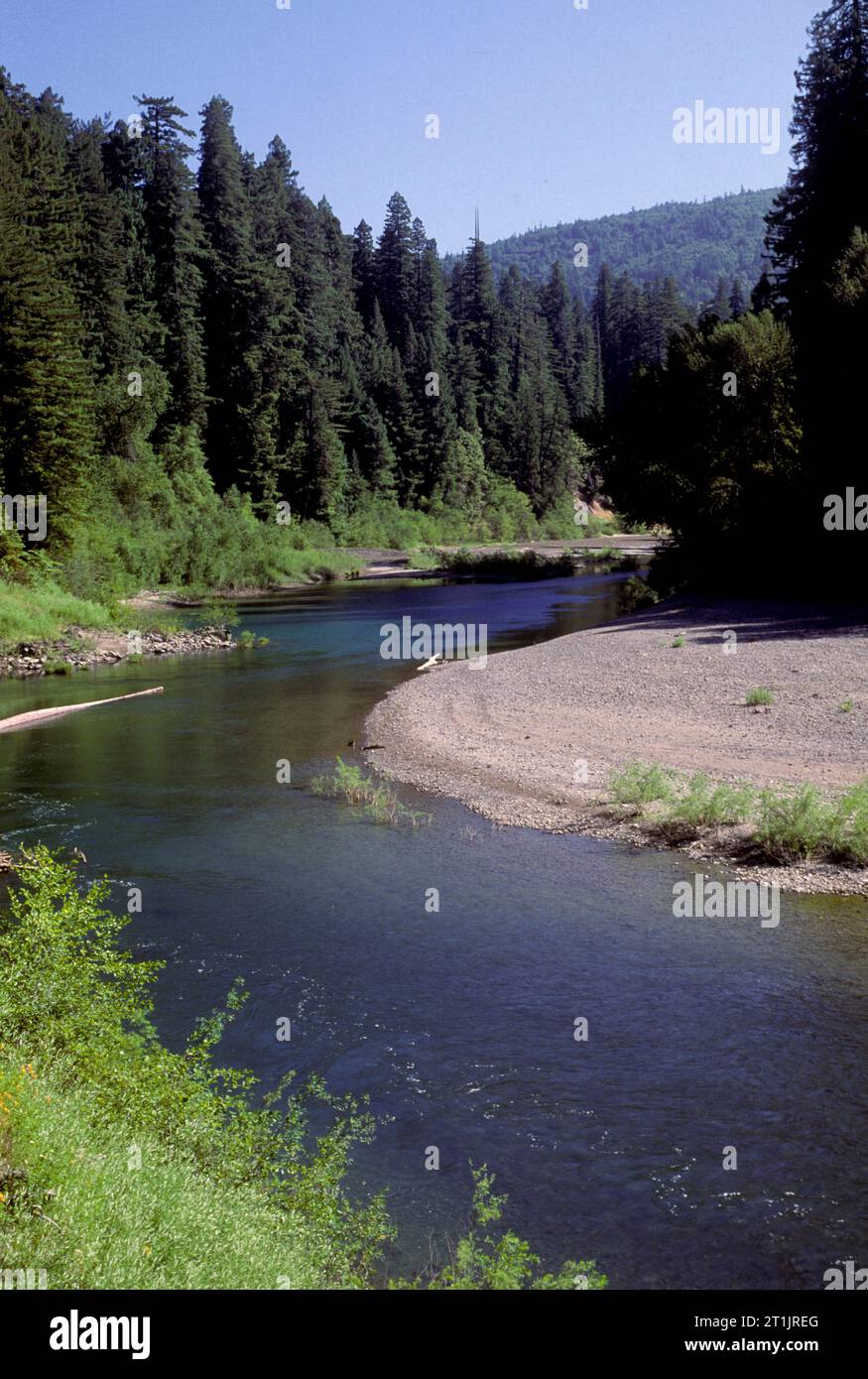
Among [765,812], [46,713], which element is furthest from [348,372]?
[765,812]

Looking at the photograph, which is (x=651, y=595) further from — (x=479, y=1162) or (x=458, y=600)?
(x=479, y=1162)

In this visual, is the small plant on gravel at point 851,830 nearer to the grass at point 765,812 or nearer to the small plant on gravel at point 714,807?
the grass at point 765,812

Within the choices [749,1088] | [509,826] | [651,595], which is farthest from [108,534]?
[749,1088]

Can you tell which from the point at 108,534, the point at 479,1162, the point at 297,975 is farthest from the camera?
the point at 108,534

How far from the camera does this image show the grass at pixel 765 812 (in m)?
15.3

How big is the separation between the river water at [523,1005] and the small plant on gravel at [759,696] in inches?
305

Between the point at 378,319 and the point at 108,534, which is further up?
the point at 378,319

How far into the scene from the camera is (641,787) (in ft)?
59.6

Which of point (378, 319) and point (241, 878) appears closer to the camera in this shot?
point (241, 878)

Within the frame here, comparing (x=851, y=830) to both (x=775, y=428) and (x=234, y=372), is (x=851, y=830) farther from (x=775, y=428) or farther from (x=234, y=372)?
(x=234, y=372)

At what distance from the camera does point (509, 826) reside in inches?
718

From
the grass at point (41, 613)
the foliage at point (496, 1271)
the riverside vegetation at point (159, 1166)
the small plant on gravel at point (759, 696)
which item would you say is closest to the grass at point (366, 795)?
the small plant on gravel at point (759, 696)
